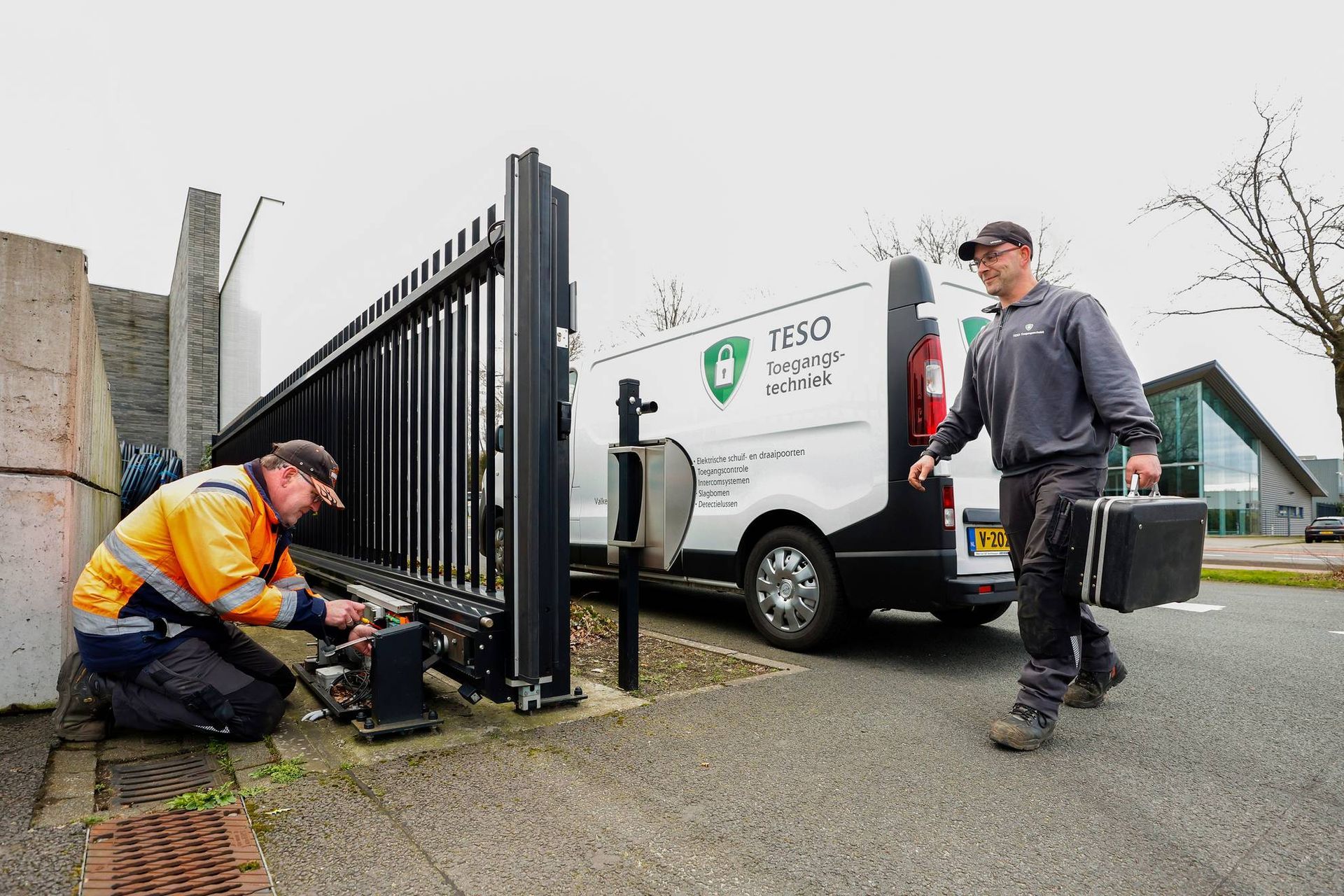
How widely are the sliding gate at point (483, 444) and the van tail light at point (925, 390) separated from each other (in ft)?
5.97

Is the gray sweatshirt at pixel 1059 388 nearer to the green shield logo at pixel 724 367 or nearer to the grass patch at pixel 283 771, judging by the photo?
the green shield logo at pixel 724 367

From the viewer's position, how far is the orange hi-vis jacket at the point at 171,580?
264 centimetres

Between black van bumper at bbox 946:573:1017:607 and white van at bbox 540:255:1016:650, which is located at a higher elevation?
white van at bbox 540:255:1016:650

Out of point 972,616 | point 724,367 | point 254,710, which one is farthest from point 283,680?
point 972,616

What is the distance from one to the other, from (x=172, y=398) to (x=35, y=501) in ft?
53.8

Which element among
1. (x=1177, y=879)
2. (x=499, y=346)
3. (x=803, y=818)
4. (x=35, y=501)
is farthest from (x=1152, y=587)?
(x=35, y=501)

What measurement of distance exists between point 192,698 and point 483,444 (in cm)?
153

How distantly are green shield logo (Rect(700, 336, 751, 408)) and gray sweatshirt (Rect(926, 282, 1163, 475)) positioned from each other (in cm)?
199

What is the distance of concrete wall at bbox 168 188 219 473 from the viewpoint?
48.4ft

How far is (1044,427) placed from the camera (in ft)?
9.62

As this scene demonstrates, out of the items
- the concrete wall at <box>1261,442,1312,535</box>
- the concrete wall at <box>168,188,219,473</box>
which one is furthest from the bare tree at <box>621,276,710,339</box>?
the concrete wall at <box>1261,442,1312,535</box>

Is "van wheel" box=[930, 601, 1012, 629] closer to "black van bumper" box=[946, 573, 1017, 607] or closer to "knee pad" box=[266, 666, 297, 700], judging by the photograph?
"black van bumper" box=[946, 573, 1017, 607]

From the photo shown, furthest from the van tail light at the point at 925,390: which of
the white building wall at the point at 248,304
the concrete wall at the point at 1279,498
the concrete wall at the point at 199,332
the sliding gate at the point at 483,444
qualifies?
the concrete wall at the point at 1279,498

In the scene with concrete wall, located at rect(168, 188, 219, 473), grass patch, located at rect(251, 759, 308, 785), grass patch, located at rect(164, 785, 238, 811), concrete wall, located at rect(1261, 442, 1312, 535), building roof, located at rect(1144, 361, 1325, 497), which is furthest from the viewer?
concrete wall, located at rect(1261, 442, 1312, 535)
